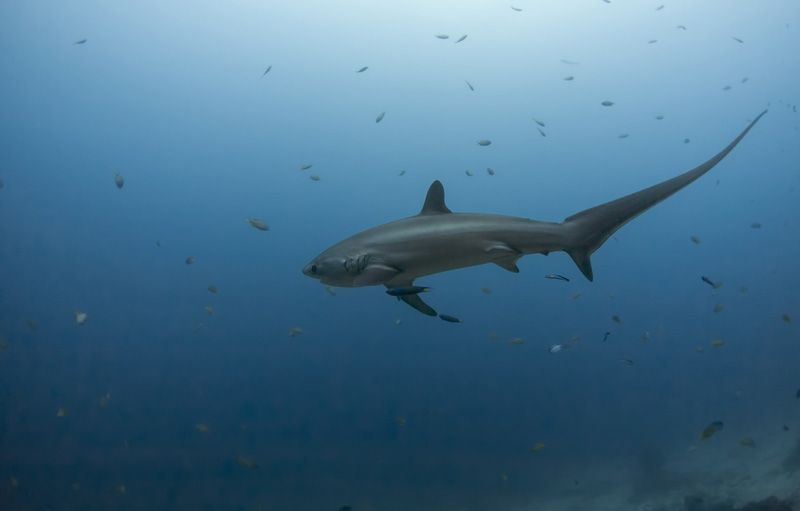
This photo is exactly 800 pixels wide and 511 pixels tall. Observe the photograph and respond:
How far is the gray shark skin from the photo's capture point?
301 centimetres

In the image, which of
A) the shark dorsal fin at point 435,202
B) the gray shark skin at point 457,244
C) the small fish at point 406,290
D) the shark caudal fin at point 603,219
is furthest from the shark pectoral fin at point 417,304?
the shark caudal fin at point 603,219

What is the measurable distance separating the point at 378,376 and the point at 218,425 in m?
7.14

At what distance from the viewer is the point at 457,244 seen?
9.87 ft

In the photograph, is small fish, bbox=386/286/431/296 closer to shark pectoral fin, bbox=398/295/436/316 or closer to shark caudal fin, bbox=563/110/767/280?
shark pectoral fin, bbox=398/295/436/316

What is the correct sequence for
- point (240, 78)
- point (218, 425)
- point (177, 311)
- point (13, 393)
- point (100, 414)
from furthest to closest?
point (177, 311), point (240, 78), point (218, 425), point (100, 414), point (13, 393)

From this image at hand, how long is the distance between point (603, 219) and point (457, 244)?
0.81 metres

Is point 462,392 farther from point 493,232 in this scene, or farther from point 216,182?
point 493,232

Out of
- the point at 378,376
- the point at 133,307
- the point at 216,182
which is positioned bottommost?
the point at 378,376

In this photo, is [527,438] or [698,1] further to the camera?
[527,438]

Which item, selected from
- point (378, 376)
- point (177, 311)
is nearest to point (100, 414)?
point (177, 311)

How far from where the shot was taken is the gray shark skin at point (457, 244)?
3014mm

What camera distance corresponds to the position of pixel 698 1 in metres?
18.4

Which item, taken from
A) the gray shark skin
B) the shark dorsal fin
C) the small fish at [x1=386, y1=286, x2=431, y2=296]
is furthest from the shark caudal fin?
the small fish at [x1=386, y1=286, x2=431, y2=296]

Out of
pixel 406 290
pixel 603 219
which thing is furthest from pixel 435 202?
pixel 603 219
